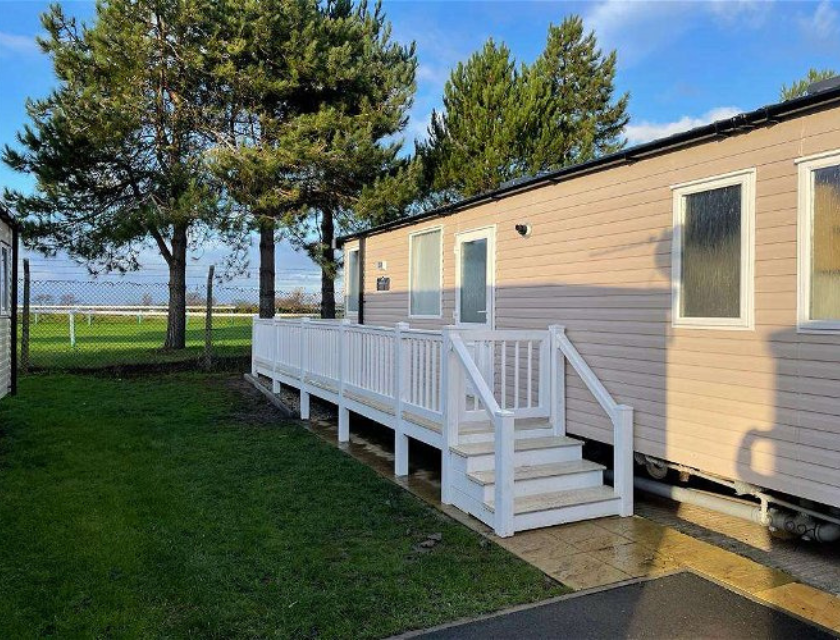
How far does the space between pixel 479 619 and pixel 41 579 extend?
7.53 ft

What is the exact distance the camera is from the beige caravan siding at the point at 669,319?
3785 mm

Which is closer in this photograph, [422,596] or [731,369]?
[422,596]

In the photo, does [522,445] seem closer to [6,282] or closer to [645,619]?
[645,619]

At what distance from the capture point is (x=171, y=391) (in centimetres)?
1022

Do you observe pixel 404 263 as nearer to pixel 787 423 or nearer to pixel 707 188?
pixel 707 188

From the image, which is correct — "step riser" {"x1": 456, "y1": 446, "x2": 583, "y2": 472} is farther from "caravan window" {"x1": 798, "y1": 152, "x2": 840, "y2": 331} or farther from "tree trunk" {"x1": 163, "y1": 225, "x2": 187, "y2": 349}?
"tree trunk" {"x1": 163, "y1": 225, "x2": 187, "y2": 349}

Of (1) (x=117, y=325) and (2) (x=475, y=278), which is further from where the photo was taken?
(1) (x=117, y=325)

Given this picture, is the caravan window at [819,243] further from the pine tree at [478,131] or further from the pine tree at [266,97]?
the pine tree at [478,131]

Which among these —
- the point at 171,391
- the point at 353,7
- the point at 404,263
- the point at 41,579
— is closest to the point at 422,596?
the point at 41,579

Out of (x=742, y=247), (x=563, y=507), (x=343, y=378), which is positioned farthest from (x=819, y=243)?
(x=343, y=378)

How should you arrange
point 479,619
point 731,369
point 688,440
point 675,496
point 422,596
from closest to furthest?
1. point 479,619
2. point 422,596
3. point 731,369
4. point 688,440
5. point 675,496

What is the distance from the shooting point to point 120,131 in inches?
519

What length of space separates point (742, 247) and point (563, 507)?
2100 mm

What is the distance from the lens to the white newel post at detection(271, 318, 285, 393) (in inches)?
387
